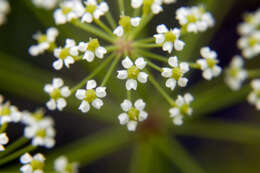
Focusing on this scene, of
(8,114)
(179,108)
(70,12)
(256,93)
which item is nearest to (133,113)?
(179,108)

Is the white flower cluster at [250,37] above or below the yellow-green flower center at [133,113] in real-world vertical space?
above

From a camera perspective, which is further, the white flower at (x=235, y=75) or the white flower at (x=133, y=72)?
the white flower at (x=235, y=75)

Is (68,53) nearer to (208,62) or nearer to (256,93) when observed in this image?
(208,62)

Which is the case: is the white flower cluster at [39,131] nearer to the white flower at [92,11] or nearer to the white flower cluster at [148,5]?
the white flower at [92,11]

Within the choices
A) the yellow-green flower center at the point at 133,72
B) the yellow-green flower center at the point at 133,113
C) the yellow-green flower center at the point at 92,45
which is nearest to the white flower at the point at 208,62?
the yellow-green flower center at the point at 133,72

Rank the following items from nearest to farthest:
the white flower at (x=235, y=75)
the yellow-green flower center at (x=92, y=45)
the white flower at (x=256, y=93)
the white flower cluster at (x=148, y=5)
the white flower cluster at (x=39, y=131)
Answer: the yellow-green flower center at (x=92, y=45), the white flower cluster at (x=148, y=5), the white flower cluster at (x=39, y=131), the white flower at (x=256, y=93), the white flower at (x=235, y=75)
